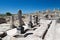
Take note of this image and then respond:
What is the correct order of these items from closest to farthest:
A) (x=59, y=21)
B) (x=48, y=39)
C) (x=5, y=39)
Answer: (x=48, y=39) → (x=5, y=39) → (x=59, y=21)

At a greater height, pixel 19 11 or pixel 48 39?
pixel 19 11

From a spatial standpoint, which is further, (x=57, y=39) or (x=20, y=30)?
(x=20, y=30)

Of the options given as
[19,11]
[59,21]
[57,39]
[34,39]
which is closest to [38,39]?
[34,39]

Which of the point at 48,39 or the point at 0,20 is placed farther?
the point at 0,20

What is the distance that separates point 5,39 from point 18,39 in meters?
1.12

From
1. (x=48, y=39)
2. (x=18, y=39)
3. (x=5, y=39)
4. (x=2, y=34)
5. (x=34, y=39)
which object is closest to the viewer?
(x=34, y=39)

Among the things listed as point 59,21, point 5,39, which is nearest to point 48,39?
point 5,39

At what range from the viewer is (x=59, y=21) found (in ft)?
56.3

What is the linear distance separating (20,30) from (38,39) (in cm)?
339

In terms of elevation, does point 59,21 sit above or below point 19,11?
below

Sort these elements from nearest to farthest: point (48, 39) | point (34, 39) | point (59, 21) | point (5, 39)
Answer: point (34, 39), point (48, 39), point (5, 39), point (59, 21)

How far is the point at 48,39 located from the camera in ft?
20.7

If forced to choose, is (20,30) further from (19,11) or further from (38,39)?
(38,39)

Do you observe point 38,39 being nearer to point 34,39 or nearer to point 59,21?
point 34,39
